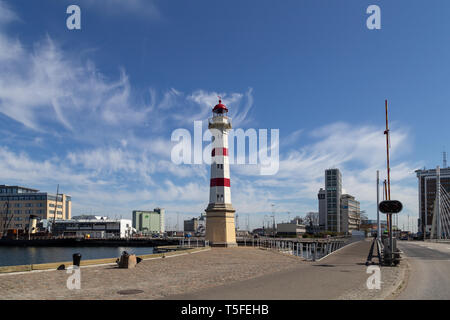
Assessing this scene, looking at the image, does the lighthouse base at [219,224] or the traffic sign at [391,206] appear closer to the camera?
the traffic sign at [391,206]

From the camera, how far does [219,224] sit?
48531 mm

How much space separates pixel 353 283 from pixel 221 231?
3394 centimetres

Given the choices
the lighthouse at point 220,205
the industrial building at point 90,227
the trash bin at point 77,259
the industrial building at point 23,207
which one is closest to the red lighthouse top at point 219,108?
the lighthouse at point 220,205

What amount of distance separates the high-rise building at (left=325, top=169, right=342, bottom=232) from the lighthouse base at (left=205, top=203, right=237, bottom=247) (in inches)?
5998

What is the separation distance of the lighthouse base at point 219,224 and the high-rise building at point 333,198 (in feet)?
500

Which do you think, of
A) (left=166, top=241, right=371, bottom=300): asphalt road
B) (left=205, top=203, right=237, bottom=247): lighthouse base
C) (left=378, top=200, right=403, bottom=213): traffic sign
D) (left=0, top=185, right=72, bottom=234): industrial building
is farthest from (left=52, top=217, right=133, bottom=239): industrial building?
(left=166, top=241, right=371, bottom=300): asphalt road

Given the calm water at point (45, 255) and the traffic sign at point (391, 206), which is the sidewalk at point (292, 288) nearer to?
the traffic sign at point (391, 206)

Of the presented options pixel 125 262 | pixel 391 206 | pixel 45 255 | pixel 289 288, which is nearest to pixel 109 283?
pixel 125 262

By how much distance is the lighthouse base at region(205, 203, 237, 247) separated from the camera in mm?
48156

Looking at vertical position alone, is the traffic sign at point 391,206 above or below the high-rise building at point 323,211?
above

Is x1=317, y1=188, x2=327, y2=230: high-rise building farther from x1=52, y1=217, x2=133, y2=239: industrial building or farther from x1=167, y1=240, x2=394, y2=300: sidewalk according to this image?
x1=167, y1=240, x2=394, y2=300: sidewalk

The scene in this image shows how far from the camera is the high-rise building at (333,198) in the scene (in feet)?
622
